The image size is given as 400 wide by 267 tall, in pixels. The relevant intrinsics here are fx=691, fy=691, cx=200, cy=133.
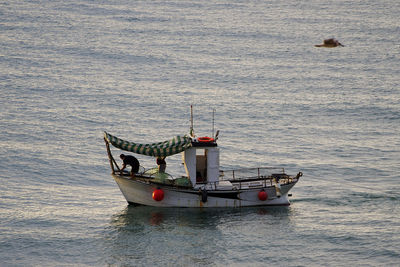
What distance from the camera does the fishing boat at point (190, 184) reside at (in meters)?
47.9

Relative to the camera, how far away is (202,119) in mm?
75812

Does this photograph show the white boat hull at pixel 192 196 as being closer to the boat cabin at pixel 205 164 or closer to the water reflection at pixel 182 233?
the water reflection at pixel 182 233

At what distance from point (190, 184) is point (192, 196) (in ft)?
2.80

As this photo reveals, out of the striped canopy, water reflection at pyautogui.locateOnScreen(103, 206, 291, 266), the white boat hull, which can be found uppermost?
the striped canopy

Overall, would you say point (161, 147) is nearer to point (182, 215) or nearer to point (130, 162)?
point (130, 162)

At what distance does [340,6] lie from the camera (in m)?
125

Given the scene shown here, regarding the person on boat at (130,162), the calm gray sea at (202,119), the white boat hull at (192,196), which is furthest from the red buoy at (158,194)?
the person on boat at (130,162)

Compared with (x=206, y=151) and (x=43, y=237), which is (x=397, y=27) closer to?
(x=206, y=151)

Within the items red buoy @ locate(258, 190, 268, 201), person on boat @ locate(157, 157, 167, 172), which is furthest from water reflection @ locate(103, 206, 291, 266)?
person on boat @ locate(157, 157, 167, 172)

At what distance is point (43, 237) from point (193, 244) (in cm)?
993

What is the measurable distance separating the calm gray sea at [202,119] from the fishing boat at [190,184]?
81 cm

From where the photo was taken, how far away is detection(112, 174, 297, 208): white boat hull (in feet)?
158

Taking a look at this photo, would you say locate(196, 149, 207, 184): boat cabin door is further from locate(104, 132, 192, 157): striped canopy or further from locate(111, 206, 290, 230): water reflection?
locate(111, 206, 290, 230): water reflection

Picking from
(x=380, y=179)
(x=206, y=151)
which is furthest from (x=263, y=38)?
(x=206, y=151)
